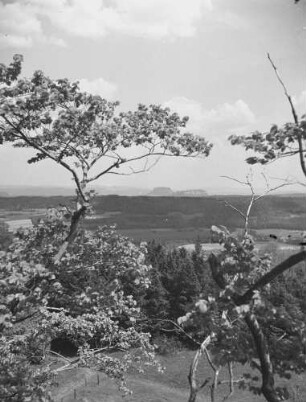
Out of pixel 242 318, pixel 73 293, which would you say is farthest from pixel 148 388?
pixel 242 318

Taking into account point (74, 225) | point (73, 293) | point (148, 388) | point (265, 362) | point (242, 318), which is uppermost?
point (74, 225)

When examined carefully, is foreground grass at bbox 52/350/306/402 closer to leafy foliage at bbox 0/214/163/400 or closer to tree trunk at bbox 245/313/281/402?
leafy foliage at bbox 0/214/163/400

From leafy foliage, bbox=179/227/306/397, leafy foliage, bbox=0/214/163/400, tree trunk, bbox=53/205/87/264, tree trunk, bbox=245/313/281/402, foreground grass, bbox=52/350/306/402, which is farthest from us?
foreground grass, bbox=52/350/306/402

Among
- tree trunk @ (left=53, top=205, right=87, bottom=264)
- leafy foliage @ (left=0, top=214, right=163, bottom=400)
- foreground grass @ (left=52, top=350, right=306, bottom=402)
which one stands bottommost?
foreground grass @ (left=52, top=350, right=306, bottom=402)

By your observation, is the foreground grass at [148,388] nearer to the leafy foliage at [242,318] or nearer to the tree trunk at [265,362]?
the leafy foliage at [242,318]

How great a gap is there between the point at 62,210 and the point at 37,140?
10.7ft

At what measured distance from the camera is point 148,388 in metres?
64.4

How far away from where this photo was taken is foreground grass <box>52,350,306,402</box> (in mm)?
58656

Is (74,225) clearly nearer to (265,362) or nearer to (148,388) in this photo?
(265,362)

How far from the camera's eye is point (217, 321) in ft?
31.2

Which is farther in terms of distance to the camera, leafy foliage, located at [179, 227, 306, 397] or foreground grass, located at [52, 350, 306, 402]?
foreground grass, located at [52, 350, 306, 402]

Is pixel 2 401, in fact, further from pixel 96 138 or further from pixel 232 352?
pixel 96 138

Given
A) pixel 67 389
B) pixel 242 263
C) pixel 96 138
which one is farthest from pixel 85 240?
pixel 67 389

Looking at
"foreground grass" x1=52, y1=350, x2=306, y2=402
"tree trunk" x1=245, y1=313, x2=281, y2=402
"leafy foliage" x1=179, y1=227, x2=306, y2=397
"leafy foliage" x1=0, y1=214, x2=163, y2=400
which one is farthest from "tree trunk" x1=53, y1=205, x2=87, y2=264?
"foreground grass" x1=52, y1=350, x2=306, y2=402
